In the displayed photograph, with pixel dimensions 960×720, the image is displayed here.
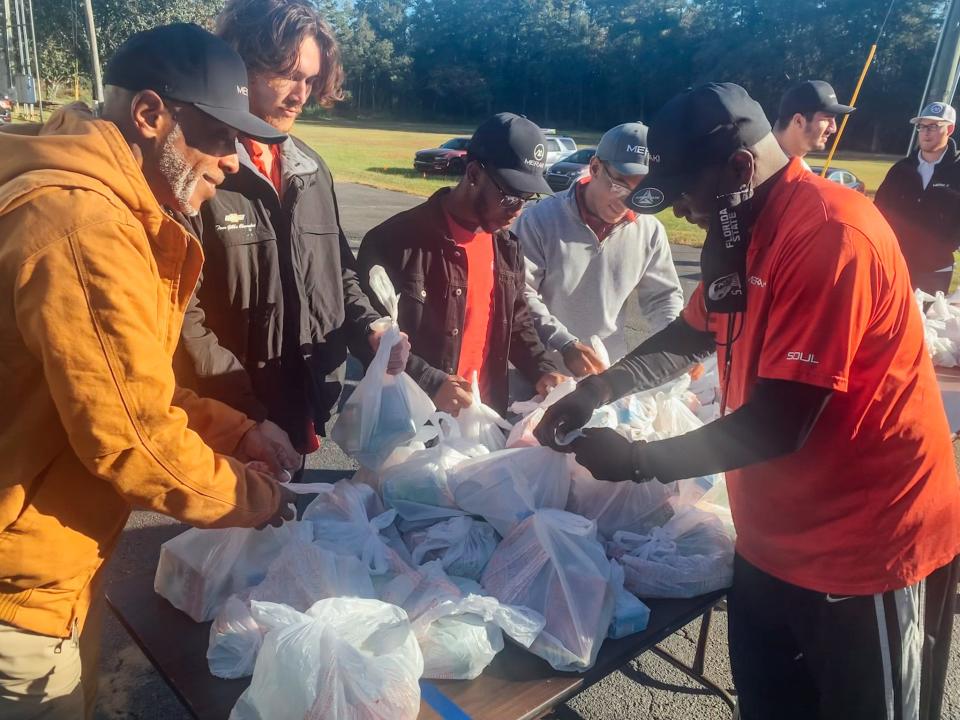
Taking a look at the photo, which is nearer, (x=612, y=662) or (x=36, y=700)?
(x=36, y=700)

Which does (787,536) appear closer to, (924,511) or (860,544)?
(860,544)

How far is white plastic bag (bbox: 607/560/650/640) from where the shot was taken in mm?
1638

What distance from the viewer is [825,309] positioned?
1330mm

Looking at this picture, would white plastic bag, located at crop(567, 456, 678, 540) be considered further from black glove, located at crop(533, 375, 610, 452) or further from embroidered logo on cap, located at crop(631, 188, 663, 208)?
embroidered logo on cap, located at crop(631, 188, 663, 208)

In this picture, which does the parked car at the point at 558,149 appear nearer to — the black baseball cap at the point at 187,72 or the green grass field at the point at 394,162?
the green grass field at the point at 394,162

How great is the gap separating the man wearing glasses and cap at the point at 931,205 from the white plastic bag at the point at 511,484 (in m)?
4.94

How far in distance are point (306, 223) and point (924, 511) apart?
5.76ft

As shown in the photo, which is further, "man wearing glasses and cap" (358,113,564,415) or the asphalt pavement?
the asphalt pavement

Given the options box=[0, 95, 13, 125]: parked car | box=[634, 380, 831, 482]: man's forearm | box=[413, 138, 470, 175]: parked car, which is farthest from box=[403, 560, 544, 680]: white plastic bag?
box=[0, 95, 13, 125]: parked car

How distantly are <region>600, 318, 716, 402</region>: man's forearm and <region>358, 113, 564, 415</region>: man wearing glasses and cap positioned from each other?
467 millimetres

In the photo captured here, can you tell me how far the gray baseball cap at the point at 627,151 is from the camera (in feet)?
9.43

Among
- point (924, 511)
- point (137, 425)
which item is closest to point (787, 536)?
point (924, 511)

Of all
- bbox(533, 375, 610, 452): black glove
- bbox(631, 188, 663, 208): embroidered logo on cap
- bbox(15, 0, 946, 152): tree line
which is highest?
bbox(15, 0, 946, 152): tree line

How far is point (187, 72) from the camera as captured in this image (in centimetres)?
137
